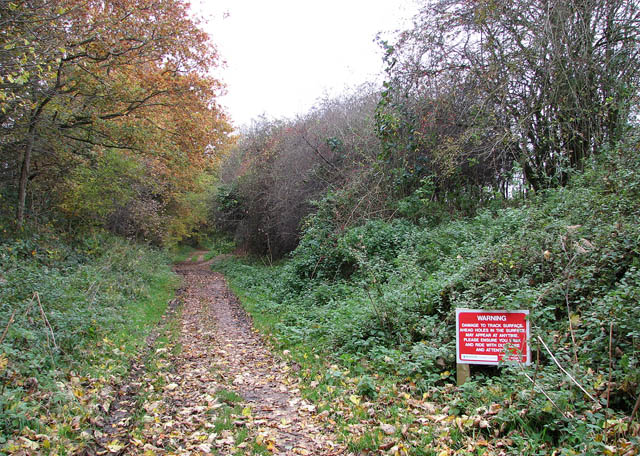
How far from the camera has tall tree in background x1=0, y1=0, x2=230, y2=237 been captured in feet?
31.5

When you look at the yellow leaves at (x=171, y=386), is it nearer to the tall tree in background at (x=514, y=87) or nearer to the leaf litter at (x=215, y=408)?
the leaf litter at (x=215, y=408)

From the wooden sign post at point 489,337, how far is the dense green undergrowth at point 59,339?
167 inches

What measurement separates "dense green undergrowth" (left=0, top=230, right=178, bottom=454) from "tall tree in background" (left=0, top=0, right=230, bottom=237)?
10.5 feet

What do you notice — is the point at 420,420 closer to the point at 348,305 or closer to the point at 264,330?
the point at 348,305

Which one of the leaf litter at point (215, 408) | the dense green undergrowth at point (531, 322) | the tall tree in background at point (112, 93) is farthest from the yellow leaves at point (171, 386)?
the tall tree in background at point (112, 93)

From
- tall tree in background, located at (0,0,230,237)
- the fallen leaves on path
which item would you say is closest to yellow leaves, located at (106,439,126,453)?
the fallen leaves on path

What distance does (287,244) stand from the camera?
848 inches

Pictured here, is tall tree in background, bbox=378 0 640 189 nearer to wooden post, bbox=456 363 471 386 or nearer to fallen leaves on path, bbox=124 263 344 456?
wooden post, bbox=456 363 471 386

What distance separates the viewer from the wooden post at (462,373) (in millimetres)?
4789

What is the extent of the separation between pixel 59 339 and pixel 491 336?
650 cm

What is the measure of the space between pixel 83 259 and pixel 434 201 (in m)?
12.7

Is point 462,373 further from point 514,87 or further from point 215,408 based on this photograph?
point 514,87

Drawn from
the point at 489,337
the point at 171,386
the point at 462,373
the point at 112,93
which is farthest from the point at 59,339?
the point at 112,93

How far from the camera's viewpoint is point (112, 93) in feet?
39.0
